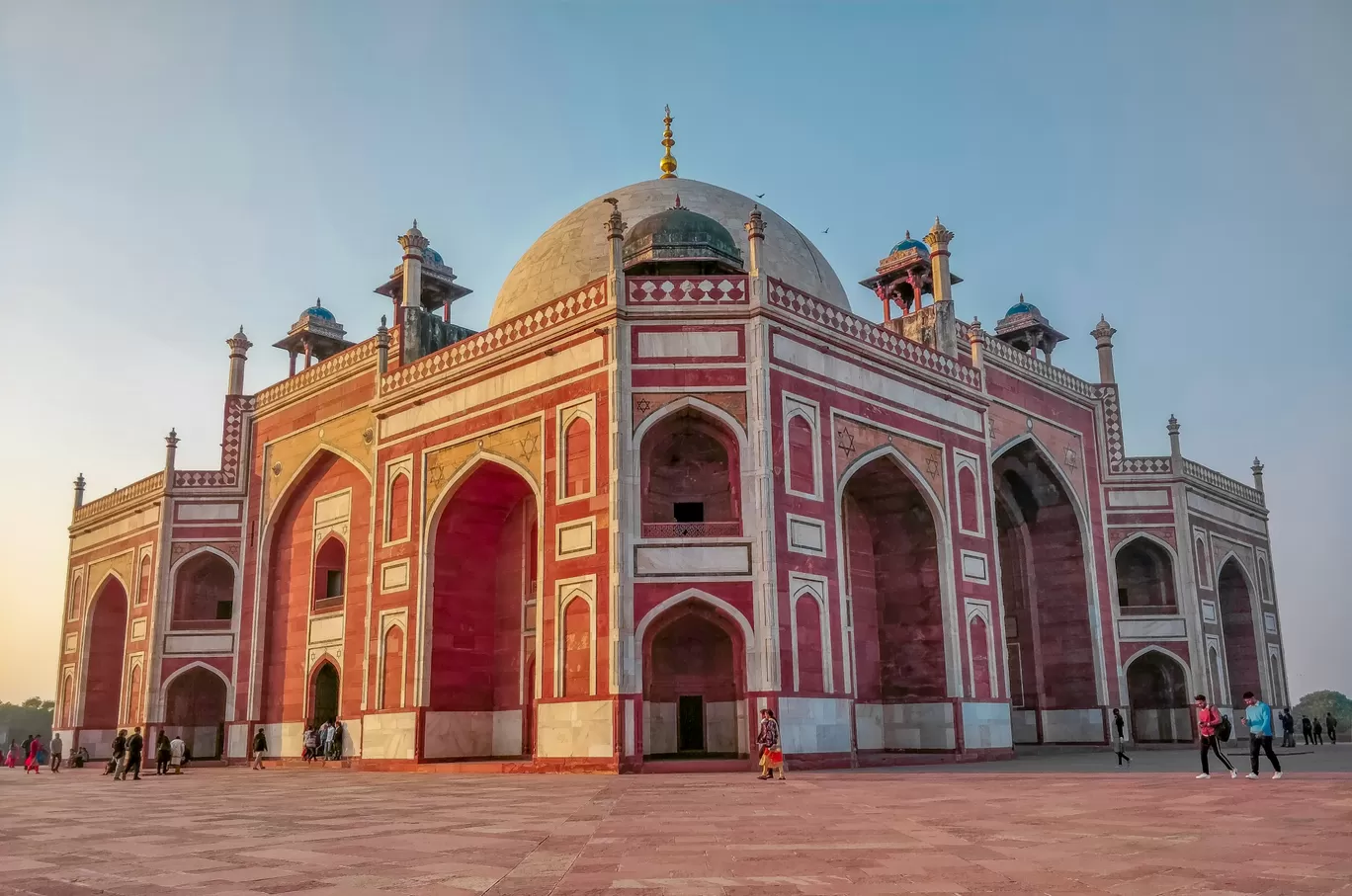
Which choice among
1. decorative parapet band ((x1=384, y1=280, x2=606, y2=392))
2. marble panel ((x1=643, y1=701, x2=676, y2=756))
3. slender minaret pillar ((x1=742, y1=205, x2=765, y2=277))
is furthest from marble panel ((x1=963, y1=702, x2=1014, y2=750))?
decorative parapet band ((x1=384, y1=280, x2=606, y2=392))

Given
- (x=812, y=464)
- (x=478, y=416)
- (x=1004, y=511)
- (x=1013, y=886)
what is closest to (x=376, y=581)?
(x=478, y=416)

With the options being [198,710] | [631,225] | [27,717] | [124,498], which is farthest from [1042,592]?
[27,717]

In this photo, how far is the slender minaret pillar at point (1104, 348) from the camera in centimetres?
2902

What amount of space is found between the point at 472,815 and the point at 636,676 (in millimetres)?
6958

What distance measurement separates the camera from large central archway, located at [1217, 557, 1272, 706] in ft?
99.0

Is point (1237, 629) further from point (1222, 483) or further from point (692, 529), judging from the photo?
point (692, 529)

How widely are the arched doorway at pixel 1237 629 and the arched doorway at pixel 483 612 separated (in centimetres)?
2043

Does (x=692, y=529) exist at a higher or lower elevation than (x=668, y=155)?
lower

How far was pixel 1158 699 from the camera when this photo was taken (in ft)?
89.1

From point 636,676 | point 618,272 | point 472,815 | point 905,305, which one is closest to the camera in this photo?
point 472,815

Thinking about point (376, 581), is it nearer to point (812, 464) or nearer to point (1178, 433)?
point (812, 464)

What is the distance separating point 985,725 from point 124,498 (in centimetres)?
2309

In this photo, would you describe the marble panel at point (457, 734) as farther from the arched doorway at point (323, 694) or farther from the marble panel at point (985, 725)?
the marble panel at point (985, 725)

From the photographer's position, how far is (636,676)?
52.4ft
